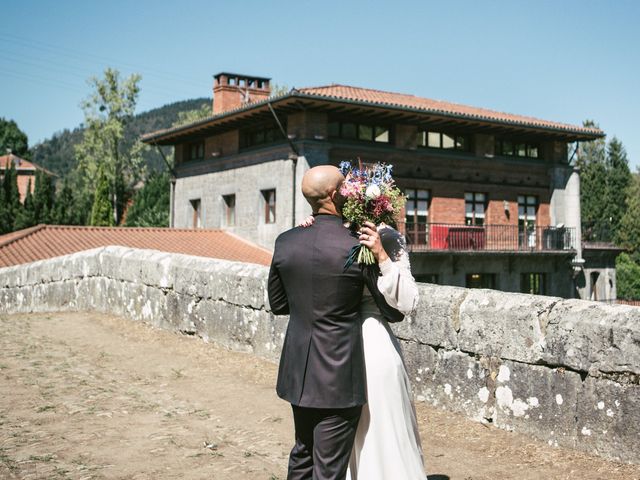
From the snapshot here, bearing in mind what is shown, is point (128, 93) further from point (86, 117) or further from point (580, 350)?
point (580, 350)

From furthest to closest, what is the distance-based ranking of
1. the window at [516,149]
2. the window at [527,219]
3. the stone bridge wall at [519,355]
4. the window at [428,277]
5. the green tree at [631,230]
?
1. the green tree at [631,230]
2. the window at [516,149]
3. the window at [527,219]
4. the window at [428,277]
5. the stone bridge wall at [519,355]

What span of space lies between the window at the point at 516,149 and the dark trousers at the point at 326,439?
27.0 m

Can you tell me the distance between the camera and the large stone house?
77.8 ft

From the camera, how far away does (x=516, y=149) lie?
Result: 29.3 m

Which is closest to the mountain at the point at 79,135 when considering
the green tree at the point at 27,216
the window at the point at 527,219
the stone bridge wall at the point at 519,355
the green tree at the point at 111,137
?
the green tree at the point at 111,137

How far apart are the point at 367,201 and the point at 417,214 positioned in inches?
923

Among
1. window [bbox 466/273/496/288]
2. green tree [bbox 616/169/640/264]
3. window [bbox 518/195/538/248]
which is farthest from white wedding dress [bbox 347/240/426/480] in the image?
green tree [bbox 616/169/640/264]

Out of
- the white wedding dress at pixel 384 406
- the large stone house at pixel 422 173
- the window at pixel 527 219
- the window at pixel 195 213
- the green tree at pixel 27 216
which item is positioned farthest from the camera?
the green tree at pixel 27 216

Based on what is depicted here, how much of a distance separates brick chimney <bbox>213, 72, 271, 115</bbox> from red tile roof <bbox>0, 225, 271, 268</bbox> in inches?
286

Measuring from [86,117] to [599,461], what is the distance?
4536 cm

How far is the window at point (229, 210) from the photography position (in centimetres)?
2709

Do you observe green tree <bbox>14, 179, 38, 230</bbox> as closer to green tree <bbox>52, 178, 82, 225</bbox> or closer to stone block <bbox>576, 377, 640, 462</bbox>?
green tree <bbox>52, 178, 82, 225</bbox>

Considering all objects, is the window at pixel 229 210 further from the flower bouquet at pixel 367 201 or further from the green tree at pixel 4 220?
the flower bouquet at pixel 367 201

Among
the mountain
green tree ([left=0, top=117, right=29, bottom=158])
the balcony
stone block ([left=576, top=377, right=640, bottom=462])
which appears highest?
the mountain
